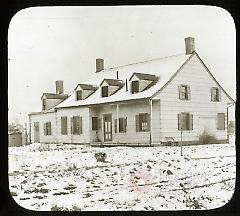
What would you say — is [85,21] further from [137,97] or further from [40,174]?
[40,174]

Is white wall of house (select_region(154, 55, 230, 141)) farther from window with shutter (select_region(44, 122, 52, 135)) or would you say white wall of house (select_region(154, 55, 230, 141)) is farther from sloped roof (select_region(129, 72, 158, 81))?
window with shutter (select_region(44, 122, 52, 135))

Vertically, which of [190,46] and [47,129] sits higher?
[190,46]

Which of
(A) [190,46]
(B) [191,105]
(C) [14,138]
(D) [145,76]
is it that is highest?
(A) [190,46]

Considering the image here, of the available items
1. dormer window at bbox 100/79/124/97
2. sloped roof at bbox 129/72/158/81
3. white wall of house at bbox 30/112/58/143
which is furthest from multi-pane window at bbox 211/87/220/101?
white wall of house at bbox 30/112/58/143

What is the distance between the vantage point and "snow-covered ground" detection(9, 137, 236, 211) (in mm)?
1377

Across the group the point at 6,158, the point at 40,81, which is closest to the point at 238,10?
the point at 40,81

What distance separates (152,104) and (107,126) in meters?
0.18

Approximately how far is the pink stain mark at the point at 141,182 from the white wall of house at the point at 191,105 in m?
0.15

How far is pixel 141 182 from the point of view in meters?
1.38

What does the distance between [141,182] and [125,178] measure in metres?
0.06

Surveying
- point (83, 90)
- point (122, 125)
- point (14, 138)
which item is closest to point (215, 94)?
point (122, 125)

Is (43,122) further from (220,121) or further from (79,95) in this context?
(220,121)

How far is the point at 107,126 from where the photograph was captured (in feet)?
4.64

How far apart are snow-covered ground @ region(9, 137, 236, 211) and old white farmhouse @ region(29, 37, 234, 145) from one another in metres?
0.05
